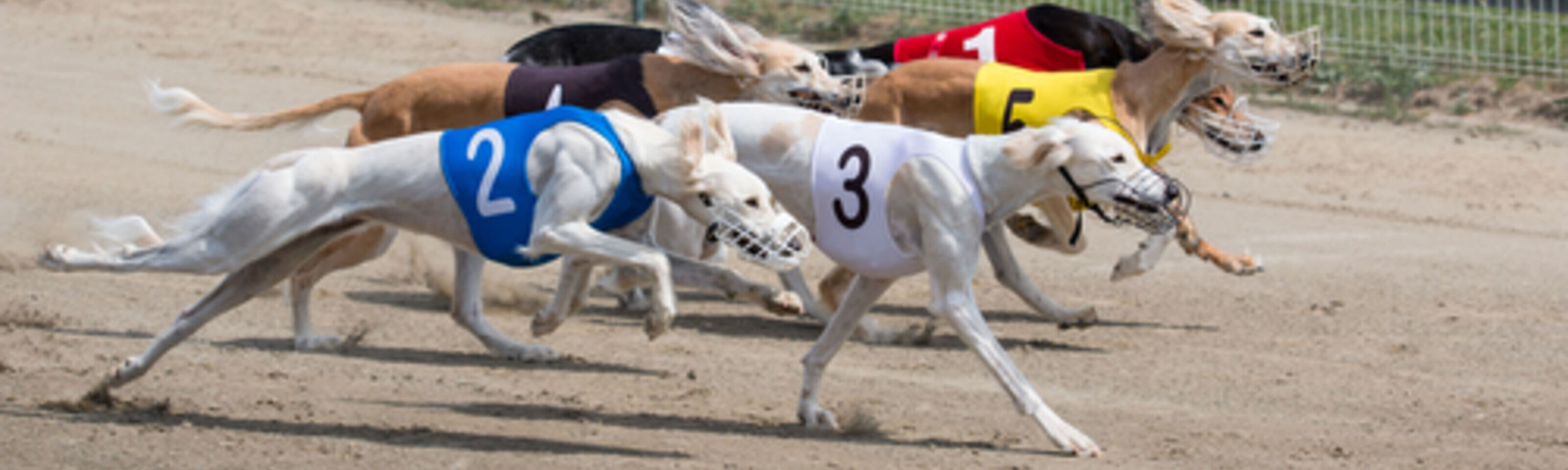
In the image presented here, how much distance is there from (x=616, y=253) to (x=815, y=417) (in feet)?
3.34

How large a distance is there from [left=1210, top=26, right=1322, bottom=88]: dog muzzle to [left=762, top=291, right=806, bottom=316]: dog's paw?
283 cm

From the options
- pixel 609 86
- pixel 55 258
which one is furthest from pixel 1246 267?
pixel 55 258

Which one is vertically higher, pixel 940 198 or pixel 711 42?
pixel 711 42

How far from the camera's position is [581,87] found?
7.70 m

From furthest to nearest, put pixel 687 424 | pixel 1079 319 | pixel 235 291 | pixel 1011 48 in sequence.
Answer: pixel 1011 48
pixel 1079 319
pixel 687 424
pixel 235 291

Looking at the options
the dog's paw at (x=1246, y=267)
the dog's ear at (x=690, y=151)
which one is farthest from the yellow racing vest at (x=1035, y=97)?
the dog's ear at (x=690, y=151)

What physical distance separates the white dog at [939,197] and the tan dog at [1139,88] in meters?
1.65

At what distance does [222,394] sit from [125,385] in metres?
0.37

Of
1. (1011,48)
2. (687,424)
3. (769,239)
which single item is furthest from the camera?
(1011,48)

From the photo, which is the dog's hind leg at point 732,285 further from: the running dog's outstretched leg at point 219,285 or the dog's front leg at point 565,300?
the running dog's outstretched leg at point 219,285

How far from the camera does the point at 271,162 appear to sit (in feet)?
19.3

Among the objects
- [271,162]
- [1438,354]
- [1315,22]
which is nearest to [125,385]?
[271,162]

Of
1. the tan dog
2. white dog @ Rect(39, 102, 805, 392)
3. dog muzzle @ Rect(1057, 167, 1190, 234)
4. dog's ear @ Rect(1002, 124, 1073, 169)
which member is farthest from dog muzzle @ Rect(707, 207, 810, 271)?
the tan dog

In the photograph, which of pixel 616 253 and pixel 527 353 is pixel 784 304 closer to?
pixel 616 253
